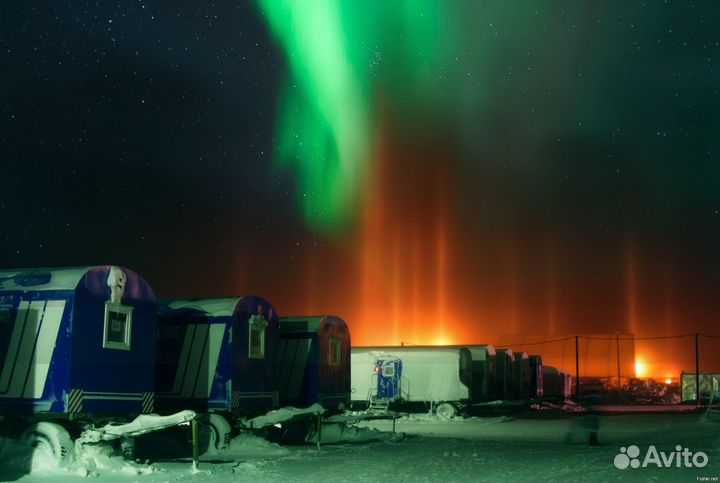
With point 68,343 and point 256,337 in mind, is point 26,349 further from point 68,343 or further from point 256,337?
point 256,337

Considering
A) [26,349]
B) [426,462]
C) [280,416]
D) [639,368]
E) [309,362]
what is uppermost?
[639,368]

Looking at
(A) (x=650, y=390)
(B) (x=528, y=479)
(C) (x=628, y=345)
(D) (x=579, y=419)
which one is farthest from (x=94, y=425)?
(C) (x=628, y=345)

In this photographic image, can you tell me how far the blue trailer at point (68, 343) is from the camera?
16516 mm

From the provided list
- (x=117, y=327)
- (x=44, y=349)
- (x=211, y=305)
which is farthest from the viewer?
(x=211, y=305)

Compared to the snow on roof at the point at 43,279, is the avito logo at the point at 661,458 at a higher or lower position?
lower

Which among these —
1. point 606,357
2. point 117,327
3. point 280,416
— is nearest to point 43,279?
point 117,327

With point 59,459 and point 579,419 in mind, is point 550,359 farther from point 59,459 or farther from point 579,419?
point 59,459

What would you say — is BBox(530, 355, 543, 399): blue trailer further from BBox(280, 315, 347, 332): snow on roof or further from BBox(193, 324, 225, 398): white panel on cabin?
BBox(193, 324, 225, 398): white panel on cabin

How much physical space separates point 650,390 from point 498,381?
3803cm

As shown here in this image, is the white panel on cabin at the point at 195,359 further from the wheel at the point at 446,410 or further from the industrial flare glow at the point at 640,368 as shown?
the industrial flare glow at the point at 640,368

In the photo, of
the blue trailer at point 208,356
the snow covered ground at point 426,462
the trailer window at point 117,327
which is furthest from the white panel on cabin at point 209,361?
the trailer window at point 117,327

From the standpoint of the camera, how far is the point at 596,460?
17609 mm

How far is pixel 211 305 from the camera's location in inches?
858

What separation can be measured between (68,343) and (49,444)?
1809mm
